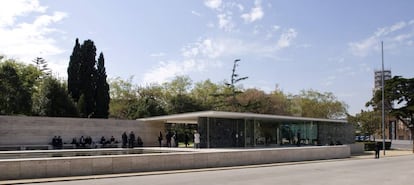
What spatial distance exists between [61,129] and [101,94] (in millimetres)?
16484

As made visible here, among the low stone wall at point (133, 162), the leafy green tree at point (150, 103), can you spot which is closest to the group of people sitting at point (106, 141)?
the low stone wall at point (133, 162)

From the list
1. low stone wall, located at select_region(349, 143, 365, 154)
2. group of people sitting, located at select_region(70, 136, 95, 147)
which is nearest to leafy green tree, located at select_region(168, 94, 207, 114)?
low stone wall, located at select_region(349, 143, 365, 154)

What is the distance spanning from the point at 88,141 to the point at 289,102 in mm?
47795

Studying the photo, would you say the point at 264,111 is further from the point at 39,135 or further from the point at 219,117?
the point at 39,135

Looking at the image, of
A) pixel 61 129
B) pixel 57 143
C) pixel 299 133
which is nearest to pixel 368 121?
pixel 299 133

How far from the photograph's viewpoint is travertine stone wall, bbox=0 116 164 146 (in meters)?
34.0

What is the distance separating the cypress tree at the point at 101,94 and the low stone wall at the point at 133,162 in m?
29.8

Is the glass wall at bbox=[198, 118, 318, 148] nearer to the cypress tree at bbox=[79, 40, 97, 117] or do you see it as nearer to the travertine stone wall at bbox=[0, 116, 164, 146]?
the travertine stone wall at bbox=[0, 116, 164, 146]

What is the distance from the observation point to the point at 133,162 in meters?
19.5

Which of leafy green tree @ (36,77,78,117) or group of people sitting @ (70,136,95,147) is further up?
leafy green tree @ (36,77,78,117)

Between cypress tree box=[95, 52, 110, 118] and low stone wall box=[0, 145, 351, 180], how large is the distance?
1173 inches

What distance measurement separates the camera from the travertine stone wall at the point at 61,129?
34.0 metres

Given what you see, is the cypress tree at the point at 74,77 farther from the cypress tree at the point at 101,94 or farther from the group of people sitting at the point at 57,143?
the group of people sitting at the point at 57,143

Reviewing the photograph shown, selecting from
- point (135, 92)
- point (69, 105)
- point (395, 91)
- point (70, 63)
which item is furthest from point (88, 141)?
point (395, 91)
